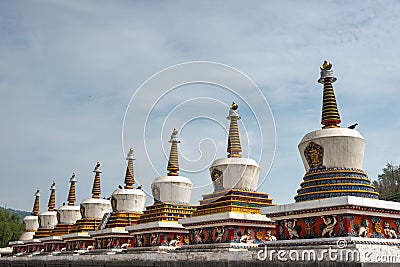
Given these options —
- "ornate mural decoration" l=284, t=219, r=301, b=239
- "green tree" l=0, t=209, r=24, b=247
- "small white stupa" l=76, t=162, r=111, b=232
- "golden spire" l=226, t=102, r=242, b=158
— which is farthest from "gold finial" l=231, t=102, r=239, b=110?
"green tree" l=0, t=209, r=24, b=247

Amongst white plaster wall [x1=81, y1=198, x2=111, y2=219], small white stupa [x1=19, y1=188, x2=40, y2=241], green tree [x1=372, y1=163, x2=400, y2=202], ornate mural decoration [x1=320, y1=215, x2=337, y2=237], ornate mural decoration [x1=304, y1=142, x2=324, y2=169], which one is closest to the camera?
ornate mural decoration [x1=320, y1=215, x2=337, y2=237]

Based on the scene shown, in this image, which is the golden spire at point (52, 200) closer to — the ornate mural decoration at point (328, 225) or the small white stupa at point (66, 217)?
the small white stupa at point (66, 217)

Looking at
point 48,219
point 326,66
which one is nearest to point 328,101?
point 326,66

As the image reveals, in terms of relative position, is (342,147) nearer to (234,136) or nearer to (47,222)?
(234,136)

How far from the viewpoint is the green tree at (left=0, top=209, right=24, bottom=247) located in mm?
58678

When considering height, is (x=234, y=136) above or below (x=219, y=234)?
above

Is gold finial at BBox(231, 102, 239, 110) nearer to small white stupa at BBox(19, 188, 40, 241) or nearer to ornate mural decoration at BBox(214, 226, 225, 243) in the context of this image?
ornate mural decoration at BBox(214, 226, 225, 243)

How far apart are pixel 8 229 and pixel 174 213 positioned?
43.1m

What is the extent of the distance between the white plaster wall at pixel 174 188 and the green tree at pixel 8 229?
41.7 metres

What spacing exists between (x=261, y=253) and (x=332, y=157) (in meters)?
4.06

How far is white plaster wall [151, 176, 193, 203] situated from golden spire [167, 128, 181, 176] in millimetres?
619

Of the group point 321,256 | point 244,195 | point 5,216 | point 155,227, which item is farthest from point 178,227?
point 5,216

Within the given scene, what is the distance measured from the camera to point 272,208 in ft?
48.3

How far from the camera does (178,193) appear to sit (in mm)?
24812
